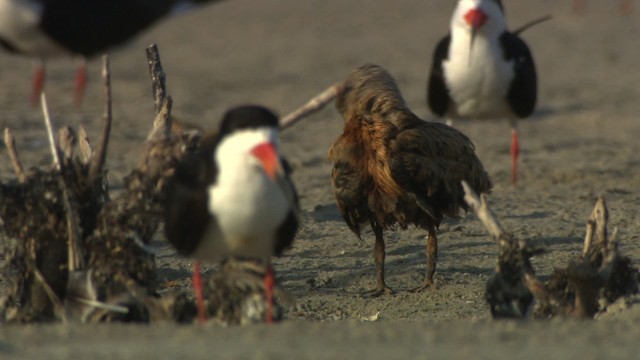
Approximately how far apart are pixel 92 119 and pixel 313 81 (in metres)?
3.75

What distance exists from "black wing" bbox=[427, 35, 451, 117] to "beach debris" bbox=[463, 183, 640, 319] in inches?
154

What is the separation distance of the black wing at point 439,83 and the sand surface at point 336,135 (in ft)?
2.47

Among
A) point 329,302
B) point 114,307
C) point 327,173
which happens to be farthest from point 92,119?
point 114,307

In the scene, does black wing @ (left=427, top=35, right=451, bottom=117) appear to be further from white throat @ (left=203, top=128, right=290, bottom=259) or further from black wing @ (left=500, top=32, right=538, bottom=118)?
white throat @ (left=203, top=128, right=290, bottom=259)

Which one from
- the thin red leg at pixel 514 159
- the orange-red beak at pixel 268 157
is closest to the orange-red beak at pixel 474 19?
→ the thin red leg at pixel 514 159

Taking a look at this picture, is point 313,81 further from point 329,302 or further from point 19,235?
point 19,235

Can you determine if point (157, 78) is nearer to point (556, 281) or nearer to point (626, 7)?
point (556, 281)

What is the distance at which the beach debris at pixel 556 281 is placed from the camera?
6.09m

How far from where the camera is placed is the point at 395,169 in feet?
22.7

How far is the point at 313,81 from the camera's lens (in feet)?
Result: 53.1

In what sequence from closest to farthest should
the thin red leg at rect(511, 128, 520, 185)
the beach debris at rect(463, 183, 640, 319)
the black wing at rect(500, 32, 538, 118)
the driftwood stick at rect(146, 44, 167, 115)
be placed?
the beach debris at rect(463, 183, 640, 319) < the driftwood stick at rect(146, 44, 167, 115) < the black wing at rect(500, 32, 538, 118) < the thin red leg at rect(511, 128, 520, 185)

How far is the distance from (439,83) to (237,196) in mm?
5161

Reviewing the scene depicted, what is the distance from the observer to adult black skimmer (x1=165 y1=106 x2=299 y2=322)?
16.9 feet

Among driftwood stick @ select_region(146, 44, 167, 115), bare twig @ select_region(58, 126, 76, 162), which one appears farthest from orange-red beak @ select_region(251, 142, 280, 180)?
driftwood stick @ select_region(146, 44, 167, 115)
